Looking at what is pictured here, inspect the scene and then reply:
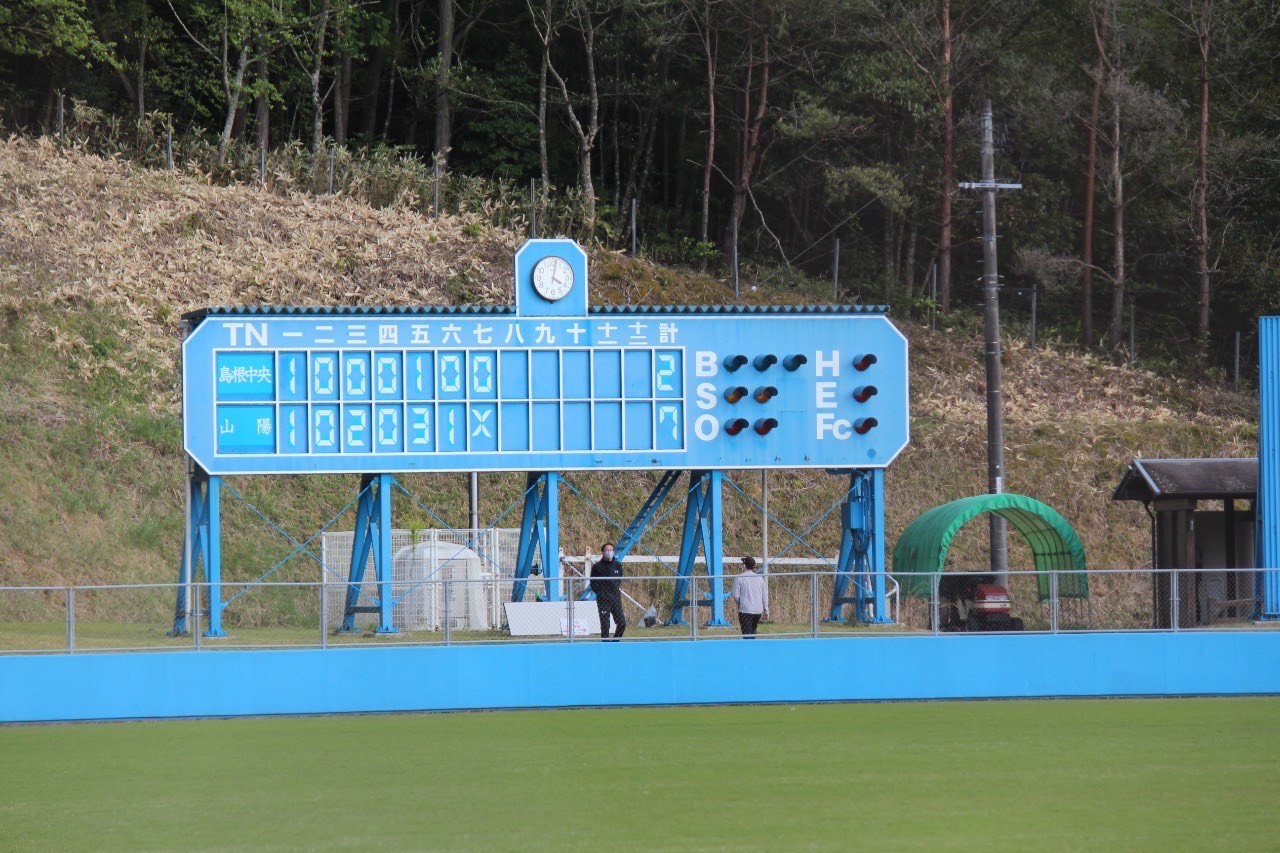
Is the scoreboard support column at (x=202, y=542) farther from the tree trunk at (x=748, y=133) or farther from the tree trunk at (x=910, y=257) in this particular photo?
the tree trunk at (x=910, y=257)

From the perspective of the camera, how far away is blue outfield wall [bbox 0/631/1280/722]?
2031 cm

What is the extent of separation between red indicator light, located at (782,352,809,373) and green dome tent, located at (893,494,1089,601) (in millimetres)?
3630

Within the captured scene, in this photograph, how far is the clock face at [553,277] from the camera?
2570 centimetres

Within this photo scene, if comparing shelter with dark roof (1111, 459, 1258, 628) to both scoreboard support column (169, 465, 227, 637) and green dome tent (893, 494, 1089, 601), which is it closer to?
green dome tent (893, 494, 1089, 601)

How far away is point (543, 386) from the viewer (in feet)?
83.6

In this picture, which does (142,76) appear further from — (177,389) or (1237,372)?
(1237,372)

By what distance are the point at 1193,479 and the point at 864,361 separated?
6.24 meters

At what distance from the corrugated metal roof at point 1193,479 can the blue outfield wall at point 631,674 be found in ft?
18.5

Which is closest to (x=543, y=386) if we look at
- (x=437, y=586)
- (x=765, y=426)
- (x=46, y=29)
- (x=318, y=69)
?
(x=765, y=426)

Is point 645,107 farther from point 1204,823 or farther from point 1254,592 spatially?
point 1204,823

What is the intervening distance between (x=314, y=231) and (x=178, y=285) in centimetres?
445

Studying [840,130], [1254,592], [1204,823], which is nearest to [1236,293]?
[840,130]

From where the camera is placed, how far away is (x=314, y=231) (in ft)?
141

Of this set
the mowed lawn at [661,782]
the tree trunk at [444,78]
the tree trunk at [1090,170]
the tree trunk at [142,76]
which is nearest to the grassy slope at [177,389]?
the tree trunk at [1090,170]
